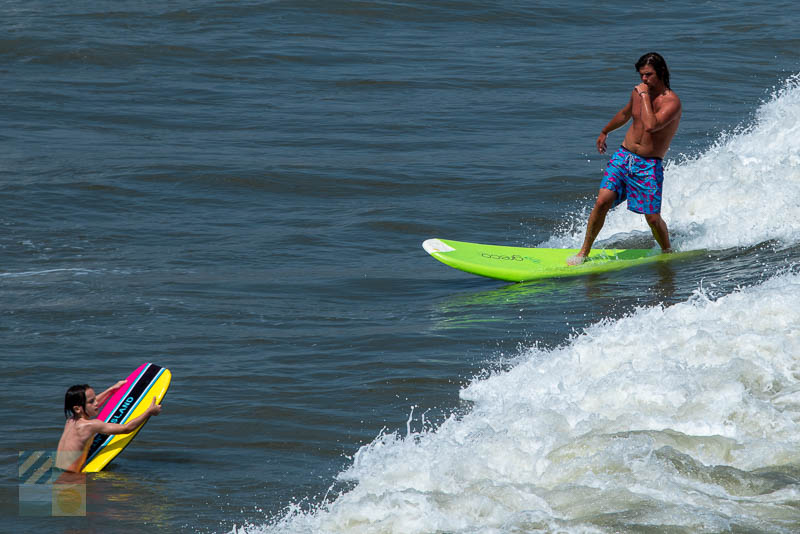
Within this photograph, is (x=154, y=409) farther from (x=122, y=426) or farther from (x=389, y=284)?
(x=389, y=284)

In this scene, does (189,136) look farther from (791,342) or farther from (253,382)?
(791,342)

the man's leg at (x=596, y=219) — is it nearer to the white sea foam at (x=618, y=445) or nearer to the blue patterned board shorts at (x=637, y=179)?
the blue patterned board shorts at (x=637, y=179)


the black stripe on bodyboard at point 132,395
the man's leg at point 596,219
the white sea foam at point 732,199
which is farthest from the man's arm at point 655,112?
the black stripe on bodyboard at point 132,395

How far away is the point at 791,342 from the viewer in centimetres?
595

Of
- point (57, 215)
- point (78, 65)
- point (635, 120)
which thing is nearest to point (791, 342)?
point (635, 120)

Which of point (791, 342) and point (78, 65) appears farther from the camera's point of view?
point (78, 65)

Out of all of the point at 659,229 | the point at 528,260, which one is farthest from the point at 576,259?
the point at 659,229

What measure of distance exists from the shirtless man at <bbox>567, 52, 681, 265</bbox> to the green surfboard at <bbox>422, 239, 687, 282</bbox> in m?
0.35

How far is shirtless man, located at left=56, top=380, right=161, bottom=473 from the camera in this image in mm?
5449

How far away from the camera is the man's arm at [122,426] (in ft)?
17.9

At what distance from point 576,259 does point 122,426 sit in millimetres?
4294

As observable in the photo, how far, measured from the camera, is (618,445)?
196 inches

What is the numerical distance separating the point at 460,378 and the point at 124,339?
259 cm

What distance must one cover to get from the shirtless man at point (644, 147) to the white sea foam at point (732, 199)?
3.43ft
